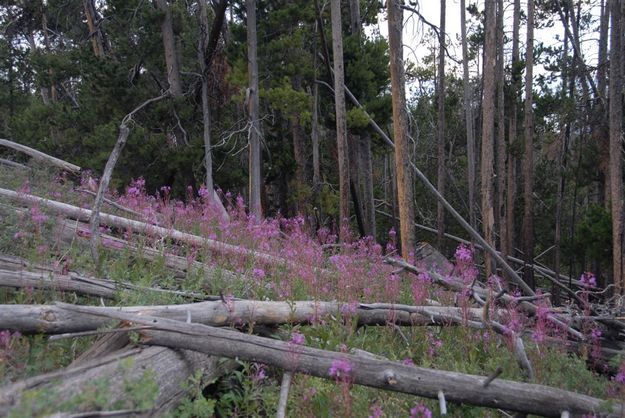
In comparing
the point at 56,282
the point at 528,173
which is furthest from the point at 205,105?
the point at 56,282

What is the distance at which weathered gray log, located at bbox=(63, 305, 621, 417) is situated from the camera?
3.79 m

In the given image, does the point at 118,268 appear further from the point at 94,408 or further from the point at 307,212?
the point at 307,212

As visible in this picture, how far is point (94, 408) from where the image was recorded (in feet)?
8.80

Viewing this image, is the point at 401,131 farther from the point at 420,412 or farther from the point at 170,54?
the point at 170,54

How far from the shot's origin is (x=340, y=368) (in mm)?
3625

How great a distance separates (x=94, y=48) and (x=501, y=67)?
1537 centimetres

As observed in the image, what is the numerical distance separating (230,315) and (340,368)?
1.24 meters

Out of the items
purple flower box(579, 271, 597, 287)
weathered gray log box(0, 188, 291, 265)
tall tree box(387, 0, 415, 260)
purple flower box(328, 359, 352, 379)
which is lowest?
purple flower box(328, 359, 352, 379)

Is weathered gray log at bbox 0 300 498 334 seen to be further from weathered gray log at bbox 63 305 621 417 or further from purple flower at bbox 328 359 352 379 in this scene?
purple flower at bbox 328 359 352 379

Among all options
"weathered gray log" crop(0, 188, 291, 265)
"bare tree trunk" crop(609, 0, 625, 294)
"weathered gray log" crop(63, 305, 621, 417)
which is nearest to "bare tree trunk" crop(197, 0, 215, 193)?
"weathered gray log" crop(0, 188, 291, 265)

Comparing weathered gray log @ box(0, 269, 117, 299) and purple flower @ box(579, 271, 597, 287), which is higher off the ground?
weathered gray log @ box(0, 269, 117, 299)

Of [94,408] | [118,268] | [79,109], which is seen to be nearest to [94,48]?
[79,109]

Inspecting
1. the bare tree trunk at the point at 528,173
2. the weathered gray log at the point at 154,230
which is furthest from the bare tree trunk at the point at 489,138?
the weathered gray log at the point at 154,230

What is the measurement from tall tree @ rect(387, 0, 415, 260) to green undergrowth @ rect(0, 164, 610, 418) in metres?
3.35
